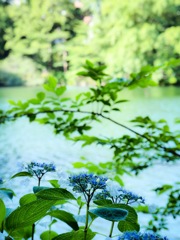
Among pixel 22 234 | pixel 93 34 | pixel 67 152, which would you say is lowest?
pixel 67 152

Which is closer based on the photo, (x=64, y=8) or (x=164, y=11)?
(x=164, y=11)

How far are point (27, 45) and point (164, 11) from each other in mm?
9163

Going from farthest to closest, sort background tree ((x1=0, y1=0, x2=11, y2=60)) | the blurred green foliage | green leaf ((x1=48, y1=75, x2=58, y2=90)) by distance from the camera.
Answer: background tree ((x1=0, y1=0, x2=11, y2=60)) → the blurred green foliage → green leaf ((x1=48, y1=75, x2=58, y2=90))

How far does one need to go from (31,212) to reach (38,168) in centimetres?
8

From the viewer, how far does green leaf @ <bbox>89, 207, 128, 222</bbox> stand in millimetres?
210

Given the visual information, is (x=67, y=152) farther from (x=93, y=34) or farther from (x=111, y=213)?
(x=93, y=34)

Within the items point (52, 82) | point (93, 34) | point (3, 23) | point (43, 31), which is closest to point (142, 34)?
point (93, 34)

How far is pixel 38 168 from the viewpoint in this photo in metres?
0.30

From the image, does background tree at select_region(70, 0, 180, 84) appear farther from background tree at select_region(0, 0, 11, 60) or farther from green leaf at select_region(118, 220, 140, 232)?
green leaf at select_region(118, 220, 140, 232)

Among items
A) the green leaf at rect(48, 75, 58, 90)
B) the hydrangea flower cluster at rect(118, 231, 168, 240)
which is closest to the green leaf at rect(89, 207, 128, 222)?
the hydrangea flower cluster at rect(118, 231, 168, 240)

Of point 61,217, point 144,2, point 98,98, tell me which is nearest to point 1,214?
point 61,217

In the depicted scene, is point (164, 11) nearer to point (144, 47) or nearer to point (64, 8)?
point (144, 47)

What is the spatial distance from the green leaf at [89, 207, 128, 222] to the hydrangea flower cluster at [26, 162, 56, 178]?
0.10 metres

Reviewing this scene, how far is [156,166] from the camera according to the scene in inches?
98.5
